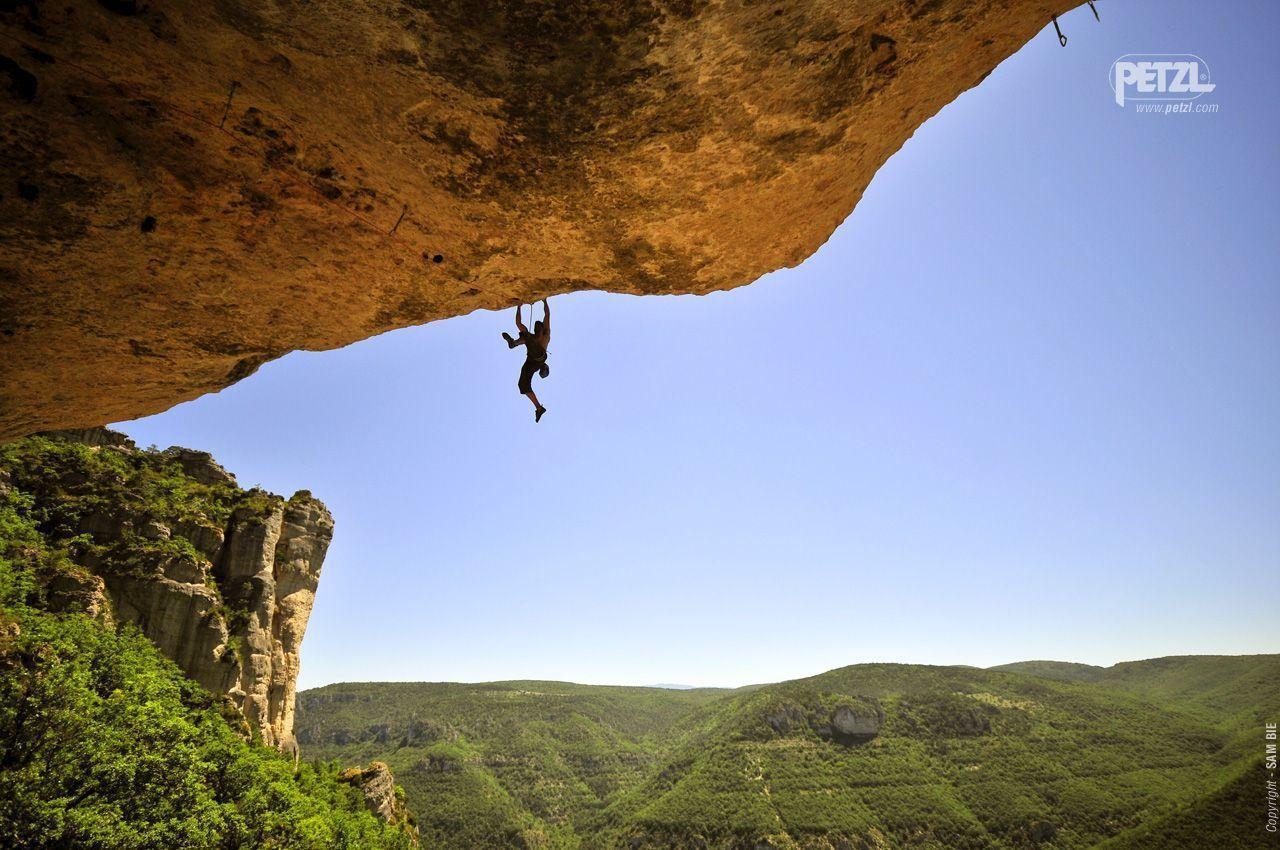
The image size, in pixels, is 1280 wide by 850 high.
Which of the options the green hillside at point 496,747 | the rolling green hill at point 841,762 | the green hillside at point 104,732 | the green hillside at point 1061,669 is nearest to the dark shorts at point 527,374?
the green hillside at point 104,732

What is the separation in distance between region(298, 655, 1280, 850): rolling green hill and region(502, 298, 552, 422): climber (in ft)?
190

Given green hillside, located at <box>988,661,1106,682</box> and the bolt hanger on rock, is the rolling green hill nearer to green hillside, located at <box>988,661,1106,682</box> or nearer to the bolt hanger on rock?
green hillside, located at <box>988,661,1106,682</box>

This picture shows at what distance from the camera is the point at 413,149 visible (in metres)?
3.78

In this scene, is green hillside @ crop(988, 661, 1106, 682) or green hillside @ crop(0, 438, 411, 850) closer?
→ green hillside @ crop(0, 438, 411, 850)

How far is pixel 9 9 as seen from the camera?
2729 millimetres

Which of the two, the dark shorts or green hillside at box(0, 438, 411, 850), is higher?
the dark shorts

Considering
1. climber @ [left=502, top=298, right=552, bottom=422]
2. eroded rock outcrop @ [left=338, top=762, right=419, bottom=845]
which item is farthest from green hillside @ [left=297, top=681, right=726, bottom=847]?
climber @ [left=502, top=298, right=552, bottom=422]

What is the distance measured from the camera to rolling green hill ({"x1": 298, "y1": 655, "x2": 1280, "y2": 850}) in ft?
176

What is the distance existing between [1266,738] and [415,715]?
365 ft

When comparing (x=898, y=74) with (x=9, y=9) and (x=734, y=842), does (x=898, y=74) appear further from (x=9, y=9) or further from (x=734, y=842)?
(x=734, y=842)

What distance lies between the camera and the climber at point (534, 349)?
6.89m

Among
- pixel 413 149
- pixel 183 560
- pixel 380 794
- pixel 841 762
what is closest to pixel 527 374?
pixel 413 149

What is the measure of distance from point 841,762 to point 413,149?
8581 centimetres

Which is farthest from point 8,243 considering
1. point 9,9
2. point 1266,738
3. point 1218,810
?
point 1266,738
